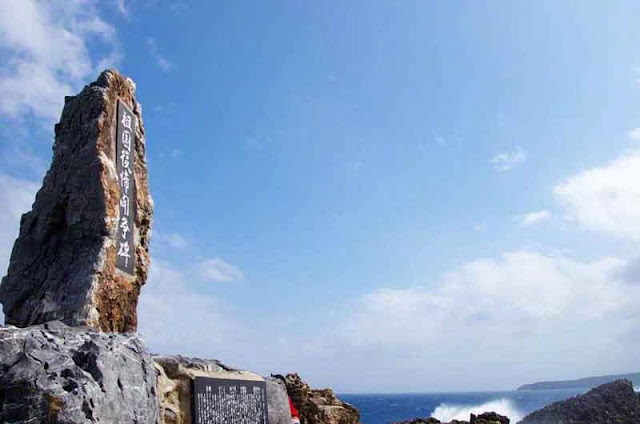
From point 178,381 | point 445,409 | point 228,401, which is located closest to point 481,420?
point 228,401

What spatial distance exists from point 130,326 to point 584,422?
23378mm

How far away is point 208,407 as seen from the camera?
229 inches

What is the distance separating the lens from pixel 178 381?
5.80 meters

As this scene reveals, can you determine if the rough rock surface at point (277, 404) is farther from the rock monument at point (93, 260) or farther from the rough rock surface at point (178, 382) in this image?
the rock monument at point (93, 260)

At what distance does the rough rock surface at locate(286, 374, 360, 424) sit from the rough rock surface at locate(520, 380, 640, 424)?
17.6 metres

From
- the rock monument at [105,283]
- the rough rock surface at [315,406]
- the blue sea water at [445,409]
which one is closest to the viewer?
the rock monument at [105,283]

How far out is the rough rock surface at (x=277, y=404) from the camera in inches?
273

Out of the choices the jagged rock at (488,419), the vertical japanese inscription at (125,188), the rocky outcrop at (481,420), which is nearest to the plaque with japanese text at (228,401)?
the vertical japanese inscription at (125,188)

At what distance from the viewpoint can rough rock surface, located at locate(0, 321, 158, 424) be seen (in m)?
3.50

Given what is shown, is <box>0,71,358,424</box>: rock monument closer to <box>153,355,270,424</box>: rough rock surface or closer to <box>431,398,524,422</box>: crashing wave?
<box>153,355,270,424</box>: rough rock surface

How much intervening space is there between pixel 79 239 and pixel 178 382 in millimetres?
2270

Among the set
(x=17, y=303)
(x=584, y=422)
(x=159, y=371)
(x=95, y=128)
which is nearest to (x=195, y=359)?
(x=159, y=371)

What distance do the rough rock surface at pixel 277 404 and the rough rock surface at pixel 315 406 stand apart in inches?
106

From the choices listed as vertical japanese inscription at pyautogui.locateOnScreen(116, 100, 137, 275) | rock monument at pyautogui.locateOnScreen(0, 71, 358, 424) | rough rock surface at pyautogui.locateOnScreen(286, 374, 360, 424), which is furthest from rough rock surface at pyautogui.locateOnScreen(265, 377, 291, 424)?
rough rock surface at pyautogui.locateOnScreen(286, 374, 360, 424)
